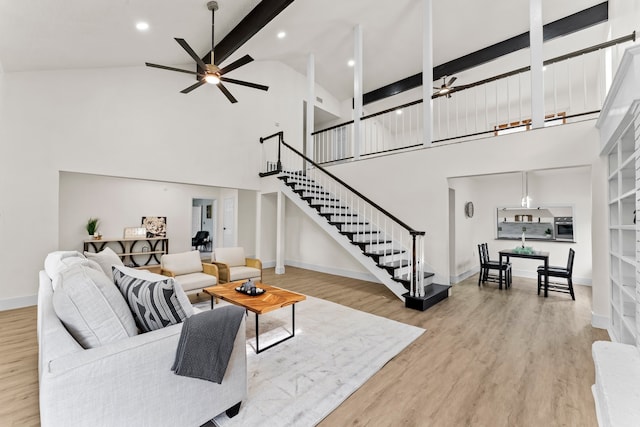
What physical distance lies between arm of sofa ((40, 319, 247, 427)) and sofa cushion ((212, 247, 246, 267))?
328 cm

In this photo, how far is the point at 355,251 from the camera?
506 centimetres

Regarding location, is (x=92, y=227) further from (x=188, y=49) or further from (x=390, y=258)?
(x=390, y=258)

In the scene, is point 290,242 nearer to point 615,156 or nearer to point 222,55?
point 222,55

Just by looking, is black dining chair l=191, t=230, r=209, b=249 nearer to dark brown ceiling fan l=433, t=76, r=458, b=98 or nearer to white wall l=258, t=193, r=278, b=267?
white wall l=258, t=193, r=278, b=267

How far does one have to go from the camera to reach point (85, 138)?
4.53 m

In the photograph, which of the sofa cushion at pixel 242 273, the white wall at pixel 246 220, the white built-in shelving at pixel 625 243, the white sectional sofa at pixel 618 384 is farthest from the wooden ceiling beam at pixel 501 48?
the sofa cushion at pixel 242 273

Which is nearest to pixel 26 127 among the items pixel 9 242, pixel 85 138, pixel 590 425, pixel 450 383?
pixel 85 138

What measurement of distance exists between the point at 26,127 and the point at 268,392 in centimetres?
499

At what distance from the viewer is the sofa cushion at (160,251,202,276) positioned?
14.2ft

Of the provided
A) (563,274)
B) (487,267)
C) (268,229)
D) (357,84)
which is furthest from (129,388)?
(357,84)

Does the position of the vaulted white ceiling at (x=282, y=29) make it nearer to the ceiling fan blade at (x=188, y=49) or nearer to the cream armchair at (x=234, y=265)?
the ceiling fan blade at (x=188, y=49)

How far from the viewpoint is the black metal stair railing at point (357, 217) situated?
446 centimetres

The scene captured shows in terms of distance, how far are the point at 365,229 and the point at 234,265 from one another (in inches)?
103

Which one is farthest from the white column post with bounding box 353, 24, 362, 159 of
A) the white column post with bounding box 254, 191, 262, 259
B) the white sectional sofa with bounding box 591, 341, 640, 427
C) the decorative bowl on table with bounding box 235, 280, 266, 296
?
the white sectional sofa with bounding box 591, 341, 640, 427
